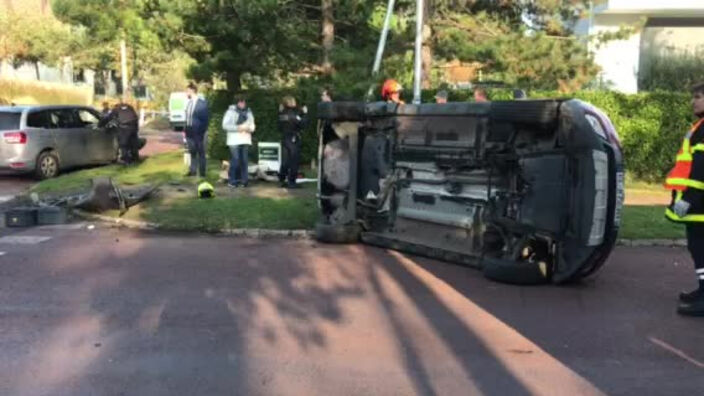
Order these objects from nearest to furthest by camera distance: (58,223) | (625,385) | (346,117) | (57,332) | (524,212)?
(625,385)
(57,332)
(524,212)
(346,117)
(58,223)

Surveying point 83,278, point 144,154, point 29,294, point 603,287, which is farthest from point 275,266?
point 144,154

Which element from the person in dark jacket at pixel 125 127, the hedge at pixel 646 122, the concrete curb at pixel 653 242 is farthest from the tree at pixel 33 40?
the concrete curb at pixel 653 242

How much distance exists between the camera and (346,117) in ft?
29.8

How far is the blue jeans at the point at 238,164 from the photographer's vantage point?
1394cm

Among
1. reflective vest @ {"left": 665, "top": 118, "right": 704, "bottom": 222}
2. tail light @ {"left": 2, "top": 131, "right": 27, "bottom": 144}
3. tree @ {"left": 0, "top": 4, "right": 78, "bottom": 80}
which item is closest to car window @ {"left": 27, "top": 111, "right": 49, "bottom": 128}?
tail light @ {"left": 2, "top": 131, "right": 27, "bottom": 144}

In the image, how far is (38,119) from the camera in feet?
55.2

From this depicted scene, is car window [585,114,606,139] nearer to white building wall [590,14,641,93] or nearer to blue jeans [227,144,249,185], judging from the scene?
blue jeans [227,144,249,185]

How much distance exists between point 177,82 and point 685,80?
3436 cm

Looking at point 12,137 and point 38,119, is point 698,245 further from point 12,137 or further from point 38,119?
point 38,119

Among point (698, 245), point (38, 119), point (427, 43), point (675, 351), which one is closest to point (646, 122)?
point (427, 43)

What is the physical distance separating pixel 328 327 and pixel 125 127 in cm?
1321

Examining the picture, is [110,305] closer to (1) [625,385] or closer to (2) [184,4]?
(1) [625,385]

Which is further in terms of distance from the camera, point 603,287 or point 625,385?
point 603,287

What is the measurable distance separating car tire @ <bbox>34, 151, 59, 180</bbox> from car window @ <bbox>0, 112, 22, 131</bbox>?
2.72 ft
